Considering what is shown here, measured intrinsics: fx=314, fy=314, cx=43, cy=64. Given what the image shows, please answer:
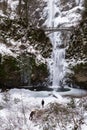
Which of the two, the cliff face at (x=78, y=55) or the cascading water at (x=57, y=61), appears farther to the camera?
the cascading water at (x=57, y=61)

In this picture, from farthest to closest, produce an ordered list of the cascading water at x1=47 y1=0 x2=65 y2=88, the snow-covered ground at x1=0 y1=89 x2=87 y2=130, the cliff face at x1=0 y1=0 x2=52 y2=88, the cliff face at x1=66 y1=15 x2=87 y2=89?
the cascading water at x1=47 y1=0 x2=65 y2=88 → the cliff face at x1=0 y1=0 x2=52 y2=88 → the cliff face at x1=66 y1=15 x2=87 y2=89 → the snow-covered ground at x1=0 y1=89 x2=87 y2=130

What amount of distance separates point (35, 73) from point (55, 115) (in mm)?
8142

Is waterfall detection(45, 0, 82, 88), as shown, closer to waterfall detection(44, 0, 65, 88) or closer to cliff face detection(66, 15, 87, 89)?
waterfall detection(44, 0, 65, 88)

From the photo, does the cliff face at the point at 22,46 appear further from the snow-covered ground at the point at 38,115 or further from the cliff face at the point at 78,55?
the snow-covered ground at the point at 38,115

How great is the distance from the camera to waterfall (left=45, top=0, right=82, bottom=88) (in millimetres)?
18688

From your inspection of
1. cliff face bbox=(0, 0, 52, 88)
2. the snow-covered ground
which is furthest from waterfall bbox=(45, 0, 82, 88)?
the snow-covered ground

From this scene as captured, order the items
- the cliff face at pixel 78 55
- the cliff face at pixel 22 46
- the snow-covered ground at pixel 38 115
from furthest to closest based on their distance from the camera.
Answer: the cliff face at pixel 22 46 < the cliff face at pixel 78 55 < the snow-covered ground at pixel 38 115

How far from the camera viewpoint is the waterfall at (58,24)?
18688 millimetres

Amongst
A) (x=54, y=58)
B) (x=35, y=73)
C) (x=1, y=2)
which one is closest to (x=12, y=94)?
(x=35, y=73)

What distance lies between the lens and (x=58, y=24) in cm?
2034

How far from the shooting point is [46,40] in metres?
19.8

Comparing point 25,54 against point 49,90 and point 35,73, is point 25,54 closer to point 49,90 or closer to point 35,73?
point 35,73

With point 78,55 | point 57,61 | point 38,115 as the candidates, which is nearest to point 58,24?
point 78,55

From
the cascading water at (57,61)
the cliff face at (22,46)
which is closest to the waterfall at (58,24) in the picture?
the cascading water at (57,61)
